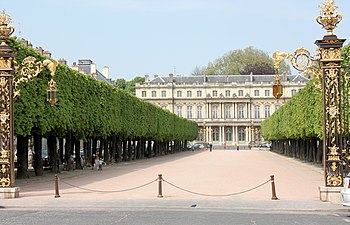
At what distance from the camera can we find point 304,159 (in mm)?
57500

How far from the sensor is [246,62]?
152875mm

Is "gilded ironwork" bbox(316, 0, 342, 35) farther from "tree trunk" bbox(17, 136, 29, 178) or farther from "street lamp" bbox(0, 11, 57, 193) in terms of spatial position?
"tree trunk" bbox(17, 136, 29, 178)

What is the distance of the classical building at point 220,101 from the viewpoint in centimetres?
15200

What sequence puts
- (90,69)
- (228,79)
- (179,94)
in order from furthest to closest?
1. (179,94)
2. (228,79)
3. (90,69)

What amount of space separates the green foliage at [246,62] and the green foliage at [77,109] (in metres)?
90.5

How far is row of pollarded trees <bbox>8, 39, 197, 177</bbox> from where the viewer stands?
1109 inches

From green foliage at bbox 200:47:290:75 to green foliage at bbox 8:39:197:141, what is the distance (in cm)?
9046

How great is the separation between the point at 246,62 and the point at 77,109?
395 feet

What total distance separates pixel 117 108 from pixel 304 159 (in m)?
21.0

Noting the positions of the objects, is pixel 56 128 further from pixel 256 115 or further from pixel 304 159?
pixel 256 115

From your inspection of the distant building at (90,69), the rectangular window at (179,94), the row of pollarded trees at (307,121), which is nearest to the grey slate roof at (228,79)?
the rectangular window at (179,94)

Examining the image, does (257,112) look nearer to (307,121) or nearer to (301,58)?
(307,121)

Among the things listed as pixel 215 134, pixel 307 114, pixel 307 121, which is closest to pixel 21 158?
pixel 307 114

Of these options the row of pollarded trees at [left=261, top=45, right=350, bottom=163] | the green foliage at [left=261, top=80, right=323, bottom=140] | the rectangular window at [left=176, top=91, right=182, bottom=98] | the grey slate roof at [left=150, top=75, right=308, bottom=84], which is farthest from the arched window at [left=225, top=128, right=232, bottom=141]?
the green foliage at [left=261, top=80, right=323, bottom=140]
